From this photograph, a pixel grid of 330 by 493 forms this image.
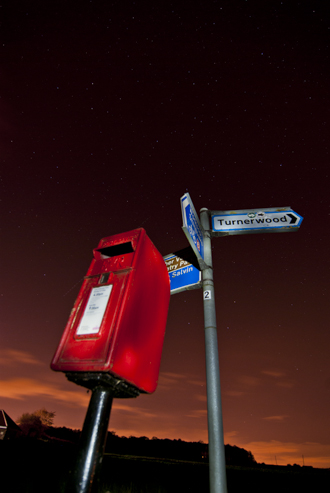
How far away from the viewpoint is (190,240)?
2.94 metres

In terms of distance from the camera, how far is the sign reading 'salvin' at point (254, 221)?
12.9ft

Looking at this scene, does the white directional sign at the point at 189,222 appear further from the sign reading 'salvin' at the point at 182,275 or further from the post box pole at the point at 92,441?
the post box pole at the point at 92,441

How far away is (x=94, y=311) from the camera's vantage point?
202cm

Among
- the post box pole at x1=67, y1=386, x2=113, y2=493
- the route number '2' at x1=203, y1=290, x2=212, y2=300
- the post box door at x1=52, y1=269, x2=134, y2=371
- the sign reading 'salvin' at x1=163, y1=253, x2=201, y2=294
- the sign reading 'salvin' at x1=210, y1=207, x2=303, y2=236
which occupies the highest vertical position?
the sign reading 'salvin' at x1=210, y1=207, x2=303, y2=236

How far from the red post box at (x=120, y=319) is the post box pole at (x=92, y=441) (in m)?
0.16

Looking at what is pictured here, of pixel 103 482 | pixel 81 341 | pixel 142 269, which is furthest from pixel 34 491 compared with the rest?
pixel 142 269

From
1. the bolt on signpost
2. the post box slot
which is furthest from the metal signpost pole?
the post box slot

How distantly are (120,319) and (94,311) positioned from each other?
0.27 metres

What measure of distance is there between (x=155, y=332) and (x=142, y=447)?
4168cm

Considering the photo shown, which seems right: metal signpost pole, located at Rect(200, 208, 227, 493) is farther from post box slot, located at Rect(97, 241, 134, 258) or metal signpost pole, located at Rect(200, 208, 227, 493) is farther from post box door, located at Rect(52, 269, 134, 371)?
post box door, located at Rect(52, 269, 134, 371)

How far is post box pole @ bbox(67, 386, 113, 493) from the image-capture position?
1.54 metres

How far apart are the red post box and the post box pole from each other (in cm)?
16

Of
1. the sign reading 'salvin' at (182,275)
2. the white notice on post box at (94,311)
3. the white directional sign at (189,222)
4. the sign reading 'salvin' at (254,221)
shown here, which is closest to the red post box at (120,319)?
the white notice on post box at (94,311)

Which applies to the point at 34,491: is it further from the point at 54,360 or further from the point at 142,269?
the point at 142,269
